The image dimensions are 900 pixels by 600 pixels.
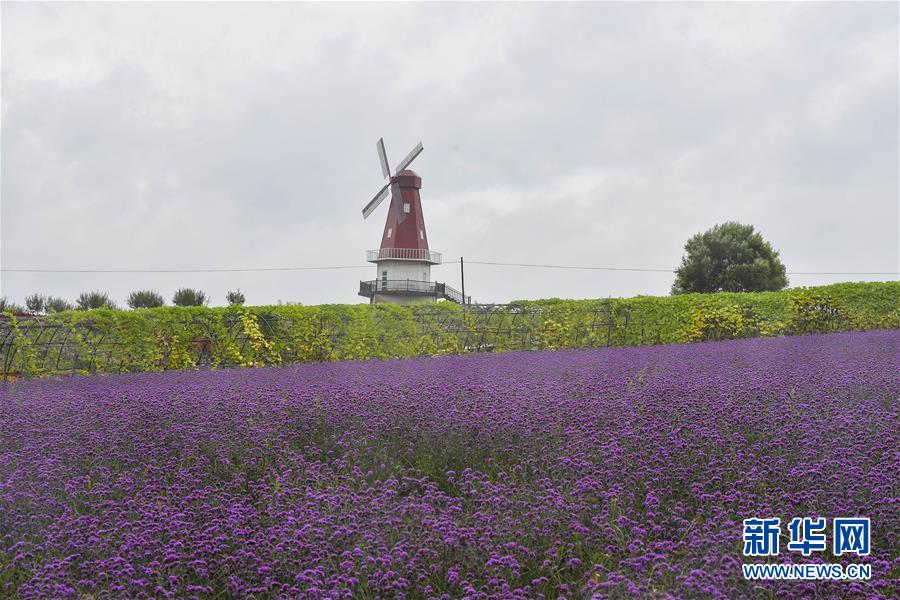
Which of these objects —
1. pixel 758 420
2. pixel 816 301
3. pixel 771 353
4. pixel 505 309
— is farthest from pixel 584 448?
pixel 816 301

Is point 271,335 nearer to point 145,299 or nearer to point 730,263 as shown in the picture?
point 145,299

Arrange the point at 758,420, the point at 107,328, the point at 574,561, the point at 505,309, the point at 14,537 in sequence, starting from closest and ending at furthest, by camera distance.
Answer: the point at 574,561 → the point at 14,537 → the point at 758,420 → the point at 107,328 → the point at 505,309

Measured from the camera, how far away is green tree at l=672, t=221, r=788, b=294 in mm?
43781

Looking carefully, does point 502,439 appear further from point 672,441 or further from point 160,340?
point 160,340

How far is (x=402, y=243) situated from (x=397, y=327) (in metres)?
25.6

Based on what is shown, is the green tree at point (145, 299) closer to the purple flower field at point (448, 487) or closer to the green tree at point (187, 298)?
the green tree at point (187, 298)

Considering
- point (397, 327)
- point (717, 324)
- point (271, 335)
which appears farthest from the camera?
point (717, 324)

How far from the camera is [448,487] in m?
5.73

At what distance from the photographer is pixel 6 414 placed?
26.1 feet

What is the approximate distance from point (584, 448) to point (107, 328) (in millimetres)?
13062

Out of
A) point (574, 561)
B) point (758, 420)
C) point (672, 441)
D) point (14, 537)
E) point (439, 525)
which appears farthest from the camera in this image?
point (758, 420)

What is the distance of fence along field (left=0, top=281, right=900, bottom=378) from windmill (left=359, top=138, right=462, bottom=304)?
24.4 meters

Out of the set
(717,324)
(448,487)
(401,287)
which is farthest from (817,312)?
(401,287)

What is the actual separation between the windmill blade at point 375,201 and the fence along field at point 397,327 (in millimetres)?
25478
